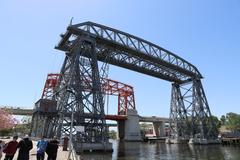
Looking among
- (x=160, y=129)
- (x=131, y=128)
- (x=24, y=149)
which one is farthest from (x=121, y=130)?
(x=24, y=149)

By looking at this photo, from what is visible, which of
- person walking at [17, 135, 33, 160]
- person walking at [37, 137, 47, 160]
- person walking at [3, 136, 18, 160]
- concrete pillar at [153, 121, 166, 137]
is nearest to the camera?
person walking at [17, 135, 33, 160]

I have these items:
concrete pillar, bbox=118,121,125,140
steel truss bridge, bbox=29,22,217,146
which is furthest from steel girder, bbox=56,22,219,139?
concrete pillar, bbox=118,121,125,140

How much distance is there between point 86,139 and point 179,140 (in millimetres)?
28813

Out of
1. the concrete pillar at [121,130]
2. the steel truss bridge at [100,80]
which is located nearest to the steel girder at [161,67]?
the steel truss bridge at [100,80]

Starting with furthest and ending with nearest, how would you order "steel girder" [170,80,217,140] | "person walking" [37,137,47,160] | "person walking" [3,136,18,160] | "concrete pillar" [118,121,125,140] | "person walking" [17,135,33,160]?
1. "concrete pillar" [118,121,125,140]
2. "steel girder" [170,80,217,140]
3. "person walking" [37,137,47,160]
4. "person walking" [3,136,18,160]
5. "person walking" [17,135,33,160]

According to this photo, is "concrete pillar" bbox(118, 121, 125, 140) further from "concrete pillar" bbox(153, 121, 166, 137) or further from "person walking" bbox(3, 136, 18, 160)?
"person walking" bbox(3, 136, 18, 160)

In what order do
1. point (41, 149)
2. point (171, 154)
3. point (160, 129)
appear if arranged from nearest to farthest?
point (41, 149)
point (171, 154)
point (160, 129)

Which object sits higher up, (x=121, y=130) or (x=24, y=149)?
(x=121, y=130)

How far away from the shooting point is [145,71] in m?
42.5

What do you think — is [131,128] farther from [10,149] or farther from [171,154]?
[10,149]

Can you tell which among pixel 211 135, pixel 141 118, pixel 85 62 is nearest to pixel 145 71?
pixel 85 62

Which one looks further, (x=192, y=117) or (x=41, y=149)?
(x=192, y=117)

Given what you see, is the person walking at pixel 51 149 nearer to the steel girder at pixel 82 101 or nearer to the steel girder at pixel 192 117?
the steel girder at pixel 82 101

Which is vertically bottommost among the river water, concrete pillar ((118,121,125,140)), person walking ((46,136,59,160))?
the river water
